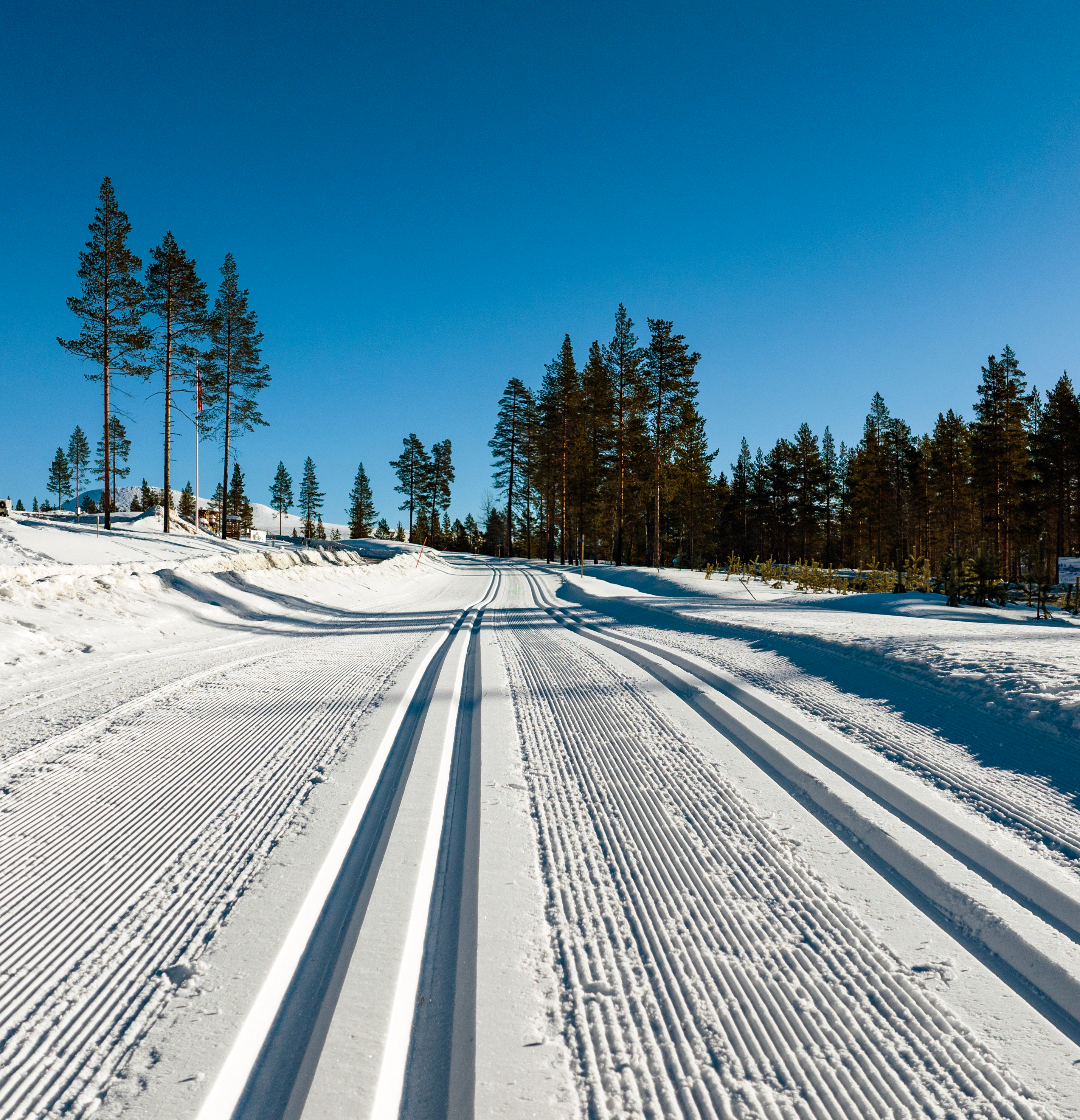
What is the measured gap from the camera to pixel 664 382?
29328 millimetres

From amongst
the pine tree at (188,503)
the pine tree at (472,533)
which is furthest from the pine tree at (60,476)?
the pine tree at (472,533)

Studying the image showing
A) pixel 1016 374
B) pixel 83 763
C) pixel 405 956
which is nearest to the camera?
pixel 405 956

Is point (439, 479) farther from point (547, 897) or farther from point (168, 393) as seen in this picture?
point (547, 897)

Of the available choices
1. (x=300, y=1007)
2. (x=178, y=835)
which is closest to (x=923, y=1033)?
(x=300, y=1007)

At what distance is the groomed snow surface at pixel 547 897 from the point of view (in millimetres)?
1221

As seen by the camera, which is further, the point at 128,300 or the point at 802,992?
the point at 128,300

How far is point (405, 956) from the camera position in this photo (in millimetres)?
1560

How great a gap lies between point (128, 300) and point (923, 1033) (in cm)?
2889

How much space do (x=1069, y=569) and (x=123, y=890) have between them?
78.7ft

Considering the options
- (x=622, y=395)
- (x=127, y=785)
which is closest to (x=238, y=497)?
(x=622, y=395)

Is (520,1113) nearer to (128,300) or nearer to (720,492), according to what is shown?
(128,300)

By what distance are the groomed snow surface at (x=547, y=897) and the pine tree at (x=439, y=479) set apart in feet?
193

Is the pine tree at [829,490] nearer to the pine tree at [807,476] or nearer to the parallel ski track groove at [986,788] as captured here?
the pine tree at [807,476]

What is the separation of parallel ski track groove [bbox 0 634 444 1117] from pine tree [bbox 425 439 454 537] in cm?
6026
